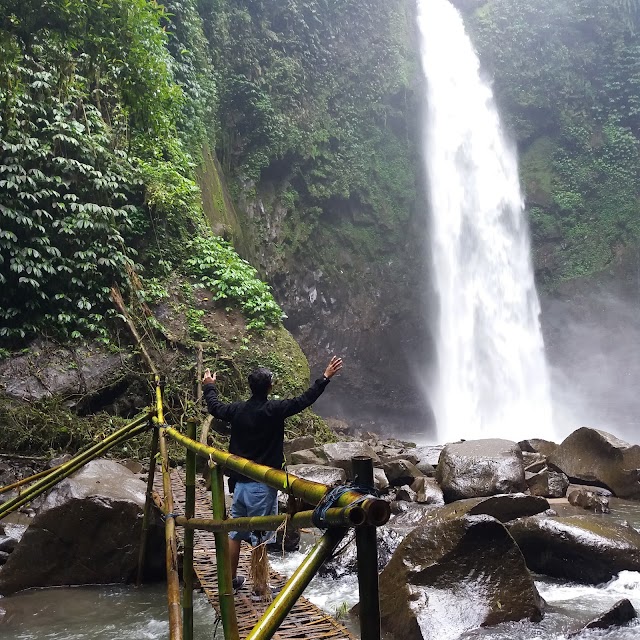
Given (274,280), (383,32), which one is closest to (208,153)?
(274,280)

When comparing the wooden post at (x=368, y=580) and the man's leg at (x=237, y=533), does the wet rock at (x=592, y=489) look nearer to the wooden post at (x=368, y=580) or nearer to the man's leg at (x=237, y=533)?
the man's leg at (x=237, y=533)

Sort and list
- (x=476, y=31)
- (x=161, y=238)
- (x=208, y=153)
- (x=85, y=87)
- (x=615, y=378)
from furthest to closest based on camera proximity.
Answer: (x=476, y=31)
(x=615, y=378)
(x=208, y=153)
(x=161, y=238)
(x=85, y=87)

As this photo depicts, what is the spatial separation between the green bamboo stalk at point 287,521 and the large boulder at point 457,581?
2.31 meters

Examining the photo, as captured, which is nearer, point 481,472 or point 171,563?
point 171,563

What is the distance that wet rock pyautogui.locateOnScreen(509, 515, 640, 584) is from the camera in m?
5.05

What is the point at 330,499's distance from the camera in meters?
1.37

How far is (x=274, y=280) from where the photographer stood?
1820cm

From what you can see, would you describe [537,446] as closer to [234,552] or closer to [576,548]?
[576,548]

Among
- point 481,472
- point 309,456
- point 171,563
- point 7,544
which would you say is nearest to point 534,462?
point 481,472

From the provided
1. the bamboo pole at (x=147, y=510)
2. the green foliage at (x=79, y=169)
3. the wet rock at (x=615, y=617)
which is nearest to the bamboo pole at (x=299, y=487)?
the bamboo pole at (x=147, y=510)

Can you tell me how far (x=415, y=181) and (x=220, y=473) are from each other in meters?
21.1

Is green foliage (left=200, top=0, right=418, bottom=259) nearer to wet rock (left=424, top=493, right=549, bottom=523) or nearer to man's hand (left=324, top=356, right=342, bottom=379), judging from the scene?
wet rock (left=424, top=493, right=549, bottom=523)

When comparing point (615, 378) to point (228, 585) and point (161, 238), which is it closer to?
point (161, 238)

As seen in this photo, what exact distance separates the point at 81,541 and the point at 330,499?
4.13 metres
